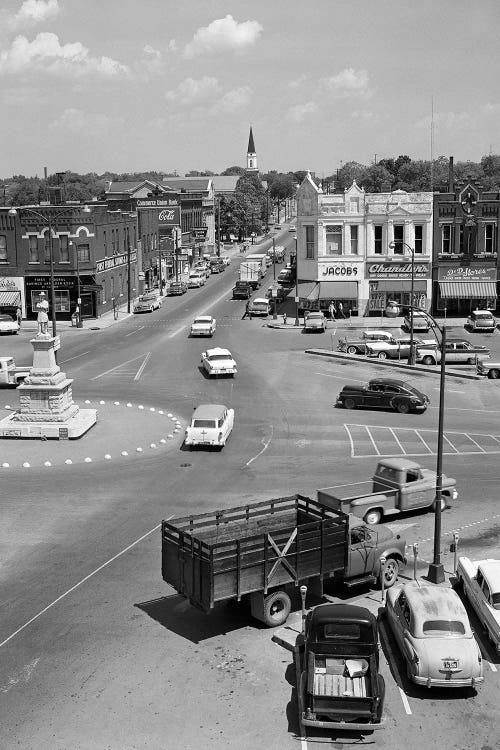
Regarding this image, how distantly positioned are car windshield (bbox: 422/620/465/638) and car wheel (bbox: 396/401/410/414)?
25.7m

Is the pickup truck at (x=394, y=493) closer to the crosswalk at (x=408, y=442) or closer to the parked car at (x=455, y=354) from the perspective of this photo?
the crosswalk at (x=408, y=442)

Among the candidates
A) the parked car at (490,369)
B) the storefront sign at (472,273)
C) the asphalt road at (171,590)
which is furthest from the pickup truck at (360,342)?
the storefront sign at (472,273)

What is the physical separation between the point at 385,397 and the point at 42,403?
15.9 metres

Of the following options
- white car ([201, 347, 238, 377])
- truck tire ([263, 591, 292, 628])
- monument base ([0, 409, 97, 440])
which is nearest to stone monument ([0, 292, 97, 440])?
monument base ([0, 409, 97, 440])

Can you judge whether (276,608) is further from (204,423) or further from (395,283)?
(395,283)

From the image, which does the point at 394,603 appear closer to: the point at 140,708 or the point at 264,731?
the point at 264,731

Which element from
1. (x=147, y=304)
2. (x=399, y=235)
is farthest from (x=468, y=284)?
(x=147, y=304)

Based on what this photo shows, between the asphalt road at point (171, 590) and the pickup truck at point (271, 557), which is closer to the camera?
the asphalt road at point (171, 590)

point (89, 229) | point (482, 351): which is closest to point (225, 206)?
point (89, 229)

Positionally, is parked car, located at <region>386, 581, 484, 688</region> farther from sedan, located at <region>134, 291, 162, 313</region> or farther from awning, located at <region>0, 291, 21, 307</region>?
sedan, located at <region>134, 291, 162, 313</region>

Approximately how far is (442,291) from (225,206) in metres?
110

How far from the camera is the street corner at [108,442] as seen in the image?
3422cm

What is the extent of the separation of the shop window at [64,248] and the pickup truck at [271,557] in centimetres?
5954

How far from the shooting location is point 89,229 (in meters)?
78.6
